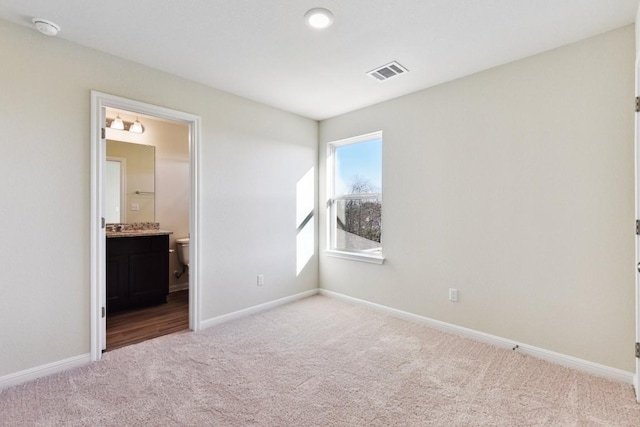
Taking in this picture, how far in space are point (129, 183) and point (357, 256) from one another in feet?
10.8

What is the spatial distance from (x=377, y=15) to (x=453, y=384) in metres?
2.54

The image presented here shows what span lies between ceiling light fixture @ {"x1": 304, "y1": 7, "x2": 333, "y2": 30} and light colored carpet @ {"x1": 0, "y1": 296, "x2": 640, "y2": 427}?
2476mm

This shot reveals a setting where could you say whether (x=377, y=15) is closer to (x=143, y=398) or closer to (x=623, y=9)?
(x=623, y=9)

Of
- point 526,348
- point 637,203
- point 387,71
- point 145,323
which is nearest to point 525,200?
point 637,203

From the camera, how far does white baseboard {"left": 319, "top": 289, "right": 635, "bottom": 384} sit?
2.19 meters

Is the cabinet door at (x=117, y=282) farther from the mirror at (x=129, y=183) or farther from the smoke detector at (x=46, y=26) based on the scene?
the smoke detector at (x=46, y=26)

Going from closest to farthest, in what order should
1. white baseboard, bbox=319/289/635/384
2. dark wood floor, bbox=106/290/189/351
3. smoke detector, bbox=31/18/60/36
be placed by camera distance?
smoke detector, bbox=31/18/60/36, white baseboard, bbox=319/289/635/384, dark wood floor, bbox=106/290/189/351

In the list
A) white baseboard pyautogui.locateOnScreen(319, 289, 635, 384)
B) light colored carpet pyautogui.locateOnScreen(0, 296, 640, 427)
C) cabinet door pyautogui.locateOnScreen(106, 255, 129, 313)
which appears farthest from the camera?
cabinet door pyautogui.locateOnScreen(106, 255, 129, 313)

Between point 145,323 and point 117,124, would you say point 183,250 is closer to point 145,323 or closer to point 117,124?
point 145,323

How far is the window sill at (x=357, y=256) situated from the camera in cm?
365

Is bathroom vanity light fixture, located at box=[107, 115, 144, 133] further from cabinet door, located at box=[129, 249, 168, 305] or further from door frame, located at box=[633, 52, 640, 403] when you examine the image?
door frame, located at box=[633, 52, 640, 403]

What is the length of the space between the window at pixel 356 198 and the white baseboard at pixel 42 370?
2772 millimetres

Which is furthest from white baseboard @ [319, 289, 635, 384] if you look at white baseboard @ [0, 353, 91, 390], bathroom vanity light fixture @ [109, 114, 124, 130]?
bathroom vanity light fixture @ [109, 114, 124, 130]

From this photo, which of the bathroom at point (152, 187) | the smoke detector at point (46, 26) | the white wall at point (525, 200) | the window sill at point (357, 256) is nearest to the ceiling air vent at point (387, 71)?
the white wall at point (525, 200)
